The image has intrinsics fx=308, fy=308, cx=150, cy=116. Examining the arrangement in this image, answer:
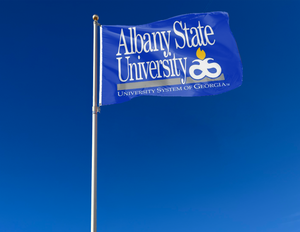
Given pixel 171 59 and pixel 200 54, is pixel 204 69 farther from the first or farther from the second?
pixel 171 59

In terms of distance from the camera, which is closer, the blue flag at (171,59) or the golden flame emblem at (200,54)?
the blue flag at (171,59)

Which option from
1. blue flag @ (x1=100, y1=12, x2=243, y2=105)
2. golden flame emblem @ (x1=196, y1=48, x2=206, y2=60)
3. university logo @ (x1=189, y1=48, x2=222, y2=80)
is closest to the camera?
blue flag @ (x1=100, y1=12, x2=243, y2=105)

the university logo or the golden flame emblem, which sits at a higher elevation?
the golden flame emblem

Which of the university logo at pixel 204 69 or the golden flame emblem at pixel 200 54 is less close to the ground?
the golden flame emblem at pixel 200 54

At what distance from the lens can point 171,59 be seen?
11.9m

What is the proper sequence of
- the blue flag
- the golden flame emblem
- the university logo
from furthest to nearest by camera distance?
the golden flame emblem, the university logo, the blue flag

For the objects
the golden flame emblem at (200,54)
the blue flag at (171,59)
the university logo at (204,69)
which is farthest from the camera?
the golden flame emblem at (200,54)

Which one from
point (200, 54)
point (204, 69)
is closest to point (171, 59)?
point (200, 54)

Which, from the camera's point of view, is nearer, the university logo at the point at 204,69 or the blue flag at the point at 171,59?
the blue flag at the point at 171,59

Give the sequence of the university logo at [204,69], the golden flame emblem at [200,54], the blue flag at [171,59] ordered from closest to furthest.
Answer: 1. the blue flag at [171,59]
2. the university logo at [204,69]
3. the golden flame emblem at [200,54]

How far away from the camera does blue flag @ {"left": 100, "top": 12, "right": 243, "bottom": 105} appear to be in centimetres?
1125

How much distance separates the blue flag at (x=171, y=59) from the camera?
11.2m

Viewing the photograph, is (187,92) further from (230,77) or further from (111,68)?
(111,68)

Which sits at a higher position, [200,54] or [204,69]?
[200,54]
